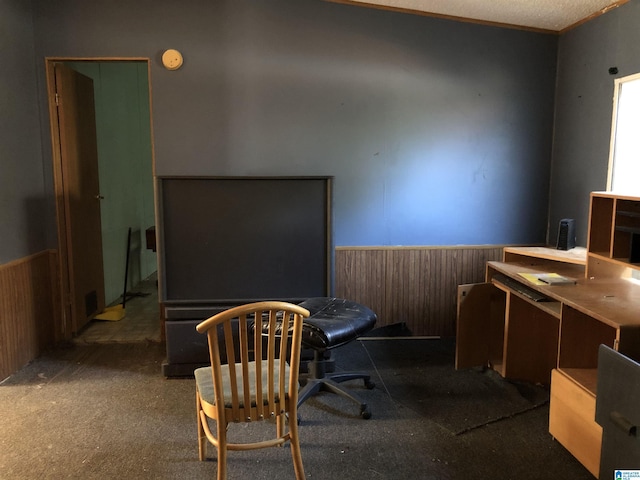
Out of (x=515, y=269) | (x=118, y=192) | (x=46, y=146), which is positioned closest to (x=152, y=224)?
(x=118, y=192)

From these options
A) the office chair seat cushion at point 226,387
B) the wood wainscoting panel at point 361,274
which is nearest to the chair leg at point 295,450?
the office chair seat cushion at point 226,387

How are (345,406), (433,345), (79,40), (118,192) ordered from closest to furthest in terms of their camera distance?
(345,406) < (79,40) < (433,345) < (118,192)

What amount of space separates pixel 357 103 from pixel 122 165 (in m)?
2.64

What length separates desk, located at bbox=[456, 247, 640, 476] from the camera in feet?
6.69

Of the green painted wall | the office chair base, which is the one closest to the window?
the office chair base

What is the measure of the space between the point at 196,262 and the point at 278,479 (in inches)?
57.7

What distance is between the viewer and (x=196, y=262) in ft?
10.1

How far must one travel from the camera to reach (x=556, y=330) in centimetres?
297

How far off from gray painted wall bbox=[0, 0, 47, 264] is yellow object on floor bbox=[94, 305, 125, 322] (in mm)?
913

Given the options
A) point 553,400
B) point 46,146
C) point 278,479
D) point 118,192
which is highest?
point 46,146

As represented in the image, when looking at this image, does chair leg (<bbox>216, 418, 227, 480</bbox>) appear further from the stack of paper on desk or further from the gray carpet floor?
the stack of paper on desk

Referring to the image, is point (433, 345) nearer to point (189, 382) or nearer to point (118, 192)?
point (189, 382)

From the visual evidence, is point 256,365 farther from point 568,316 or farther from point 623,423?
point 568,316

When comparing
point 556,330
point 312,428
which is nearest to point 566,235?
point 556,330
